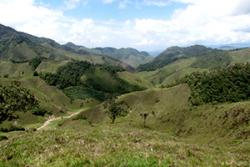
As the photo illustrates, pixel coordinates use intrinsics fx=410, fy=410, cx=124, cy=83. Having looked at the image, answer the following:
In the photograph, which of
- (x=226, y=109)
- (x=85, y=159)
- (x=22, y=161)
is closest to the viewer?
(x=85, y=159)

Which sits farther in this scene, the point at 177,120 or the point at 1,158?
the point at 177,120

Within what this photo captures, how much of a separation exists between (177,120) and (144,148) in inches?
6024

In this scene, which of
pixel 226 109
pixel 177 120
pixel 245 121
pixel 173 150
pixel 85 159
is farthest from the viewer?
pixel 177 120

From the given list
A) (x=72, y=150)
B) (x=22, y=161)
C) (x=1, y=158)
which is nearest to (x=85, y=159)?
(x=72, y=150)

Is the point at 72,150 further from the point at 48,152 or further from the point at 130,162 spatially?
the point at 130,162

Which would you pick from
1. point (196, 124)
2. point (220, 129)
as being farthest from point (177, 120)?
point (220, 129)

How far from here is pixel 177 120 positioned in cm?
17100

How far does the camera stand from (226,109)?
153625mm

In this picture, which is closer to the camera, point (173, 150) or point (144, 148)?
point (144, 148)

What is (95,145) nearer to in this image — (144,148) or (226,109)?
(144,148)

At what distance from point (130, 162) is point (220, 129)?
128649mm

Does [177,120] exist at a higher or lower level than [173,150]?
lower

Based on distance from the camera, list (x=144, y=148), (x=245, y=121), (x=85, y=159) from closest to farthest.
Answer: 1. (x=85, y=159)
2. (x=144, y=148)
3. (x=245, y=121)

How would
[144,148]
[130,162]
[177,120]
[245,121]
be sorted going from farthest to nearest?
[177,120] < [245,121] < [144,148] < [130,162]
